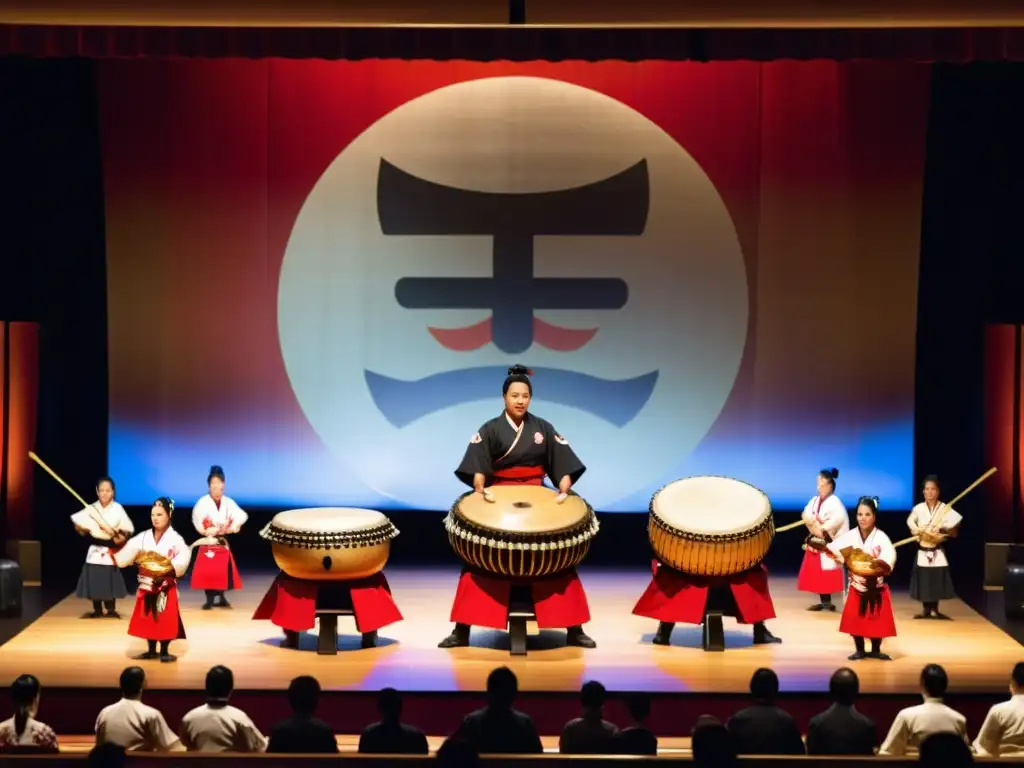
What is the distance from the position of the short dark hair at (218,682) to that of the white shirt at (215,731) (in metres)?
0.05

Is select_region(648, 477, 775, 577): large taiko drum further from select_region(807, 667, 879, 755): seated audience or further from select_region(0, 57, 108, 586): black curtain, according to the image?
select_region(0, 57, 108, 586): black curtain

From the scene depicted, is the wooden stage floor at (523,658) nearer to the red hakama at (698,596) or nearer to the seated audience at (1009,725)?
the red hakama at (698,596)

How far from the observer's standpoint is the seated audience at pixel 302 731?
4992mm

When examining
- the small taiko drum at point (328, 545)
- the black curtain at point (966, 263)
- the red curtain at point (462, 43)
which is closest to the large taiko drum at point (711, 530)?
the small taiko drum at point (328, 545)

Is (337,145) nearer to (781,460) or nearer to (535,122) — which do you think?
(535,122)

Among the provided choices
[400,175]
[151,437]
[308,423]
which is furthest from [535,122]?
[151,437]

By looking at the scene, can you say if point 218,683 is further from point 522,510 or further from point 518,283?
point 518,283

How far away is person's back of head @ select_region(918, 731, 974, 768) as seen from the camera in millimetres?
4148

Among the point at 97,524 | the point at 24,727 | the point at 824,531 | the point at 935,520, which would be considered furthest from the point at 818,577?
the point at 24,727

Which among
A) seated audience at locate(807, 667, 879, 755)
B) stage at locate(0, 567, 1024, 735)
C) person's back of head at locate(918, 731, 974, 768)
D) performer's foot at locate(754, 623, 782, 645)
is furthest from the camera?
performer's foot at locate(754, 623, 782, 645)

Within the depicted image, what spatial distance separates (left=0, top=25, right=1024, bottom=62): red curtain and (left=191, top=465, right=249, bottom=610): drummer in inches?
79.7

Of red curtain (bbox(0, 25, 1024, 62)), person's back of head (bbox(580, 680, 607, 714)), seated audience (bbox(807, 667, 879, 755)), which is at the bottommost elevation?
seated audience (bbox(807, 667, 879, 755))

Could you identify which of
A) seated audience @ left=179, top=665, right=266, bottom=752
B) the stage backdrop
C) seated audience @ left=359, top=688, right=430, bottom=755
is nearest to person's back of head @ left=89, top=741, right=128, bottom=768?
seated audience @ left=359, top=688, right=430, bottom=755

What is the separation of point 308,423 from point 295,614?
1837mm
